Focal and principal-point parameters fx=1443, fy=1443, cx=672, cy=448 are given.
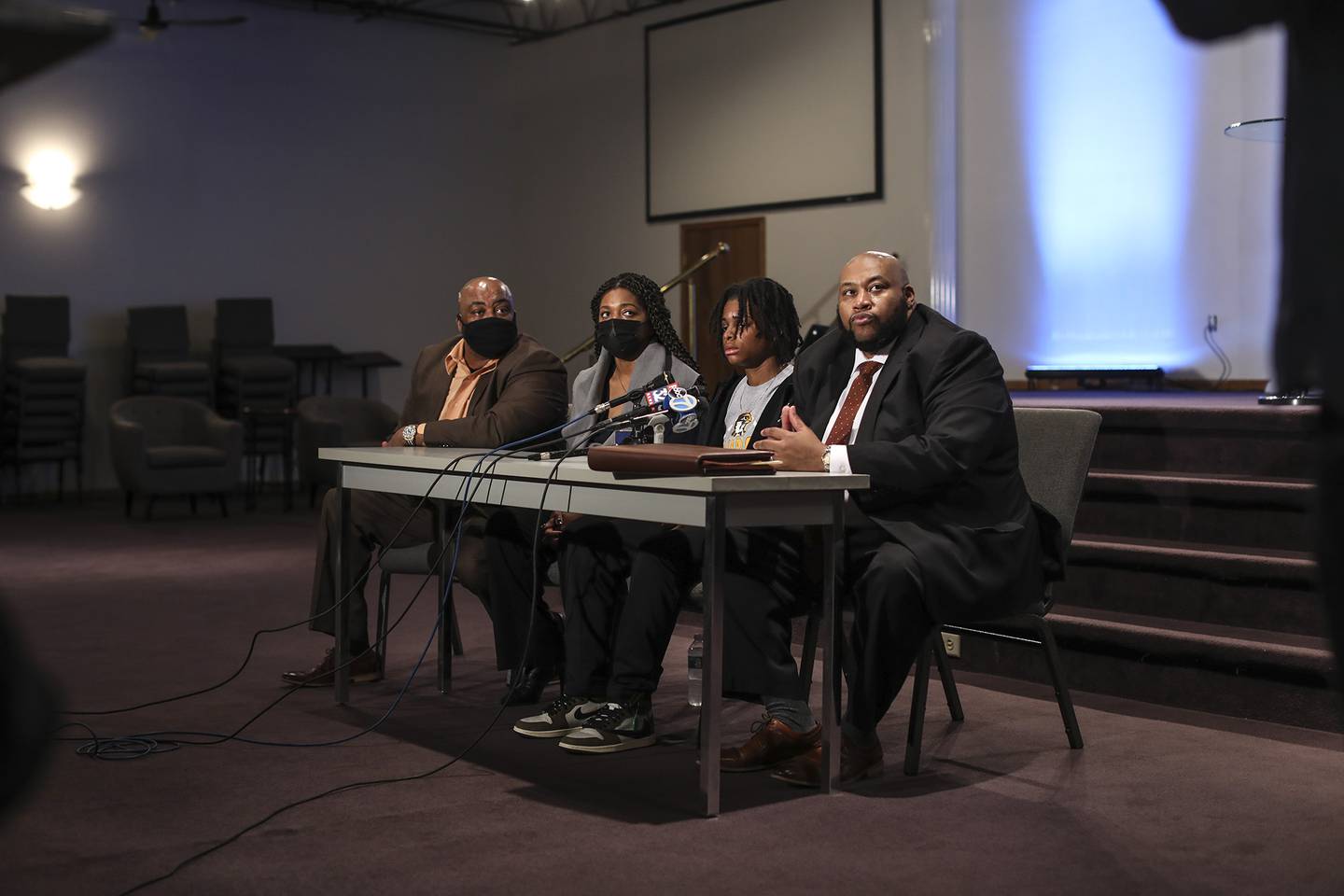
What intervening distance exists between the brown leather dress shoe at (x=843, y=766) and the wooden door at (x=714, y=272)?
7896 millimetres

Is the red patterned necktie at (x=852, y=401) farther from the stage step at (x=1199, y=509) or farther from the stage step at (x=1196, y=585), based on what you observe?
the stage step at (x=1199, y=509)

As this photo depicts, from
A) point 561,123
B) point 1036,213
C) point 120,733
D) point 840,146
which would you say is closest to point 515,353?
point 120,733

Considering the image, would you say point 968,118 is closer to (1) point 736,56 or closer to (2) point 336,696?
(1) point 736,56

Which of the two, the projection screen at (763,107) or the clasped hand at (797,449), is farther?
the projection screen at (763,107)

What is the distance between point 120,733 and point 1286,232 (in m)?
3.34

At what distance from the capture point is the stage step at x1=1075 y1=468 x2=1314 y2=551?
4.48 metres

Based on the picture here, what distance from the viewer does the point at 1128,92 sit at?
886cm

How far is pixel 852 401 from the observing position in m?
3.65

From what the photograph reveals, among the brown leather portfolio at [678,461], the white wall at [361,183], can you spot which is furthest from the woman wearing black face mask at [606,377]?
the white wall at [361,183]

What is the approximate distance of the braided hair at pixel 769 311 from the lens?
3839 millimetres

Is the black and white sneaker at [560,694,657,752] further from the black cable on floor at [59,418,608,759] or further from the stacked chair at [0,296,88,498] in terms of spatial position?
the stacked chair at [0,296,88,498]

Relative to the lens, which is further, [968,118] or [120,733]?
[968,118]

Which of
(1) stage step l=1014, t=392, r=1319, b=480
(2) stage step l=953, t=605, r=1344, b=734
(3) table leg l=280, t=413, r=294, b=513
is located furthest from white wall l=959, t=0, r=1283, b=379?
(3) table leg l=280, t=413, r=294, b=513

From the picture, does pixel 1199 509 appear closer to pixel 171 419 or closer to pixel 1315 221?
pixel 1315 221
